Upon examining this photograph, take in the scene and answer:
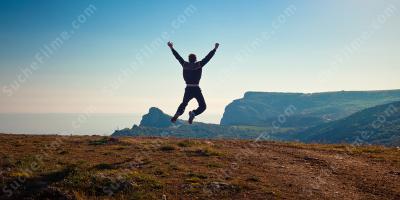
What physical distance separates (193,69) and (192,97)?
5.70 feet

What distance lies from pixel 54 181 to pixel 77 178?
934mm

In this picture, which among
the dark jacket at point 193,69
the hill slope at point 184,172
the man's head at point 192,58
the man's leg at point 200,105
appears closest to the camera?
the hill slope at point 184,172

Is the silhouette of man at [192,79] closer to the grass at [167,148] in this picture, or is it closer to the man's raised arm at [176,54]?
the man's raised arm at [176,54]

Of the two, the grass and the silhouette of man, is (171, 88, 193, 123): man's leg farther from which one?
the grass

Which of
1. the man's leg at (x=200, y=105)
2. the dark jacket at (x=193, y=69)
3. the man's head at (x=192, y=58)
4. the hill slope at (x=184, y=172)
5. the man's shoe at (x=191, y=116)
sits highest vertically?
the man's head at (x=192, y=58)

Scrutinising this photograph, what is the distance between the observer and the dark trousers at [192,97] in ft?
75.5

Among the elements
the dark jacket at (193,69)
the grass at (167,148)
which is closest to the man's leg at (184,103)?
the dark jacket at (193,69)

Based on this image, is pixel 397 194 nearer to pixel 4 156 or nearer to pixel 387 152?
pixel 387 152

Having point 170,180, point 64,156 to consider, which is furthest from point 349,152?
point 64,156

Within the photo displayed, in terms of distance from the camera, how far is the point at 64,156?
20.9 meters

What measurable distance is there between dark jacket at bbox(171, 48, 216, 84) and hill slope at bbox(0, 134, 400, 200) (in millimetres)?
4184

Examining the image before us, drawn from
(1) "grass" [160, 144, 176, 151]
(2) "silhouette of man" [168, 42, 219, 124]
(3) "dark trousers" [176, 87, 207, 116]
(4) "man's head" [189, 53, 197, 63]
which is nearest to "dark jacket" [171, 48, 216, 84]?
(2) "silhouette of man" [168, 42, 219, 124]

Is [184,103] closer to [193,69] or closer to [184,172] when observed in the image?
[193,69]

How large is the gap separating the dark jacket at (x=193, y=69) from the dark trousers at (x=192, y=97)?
0.50m
